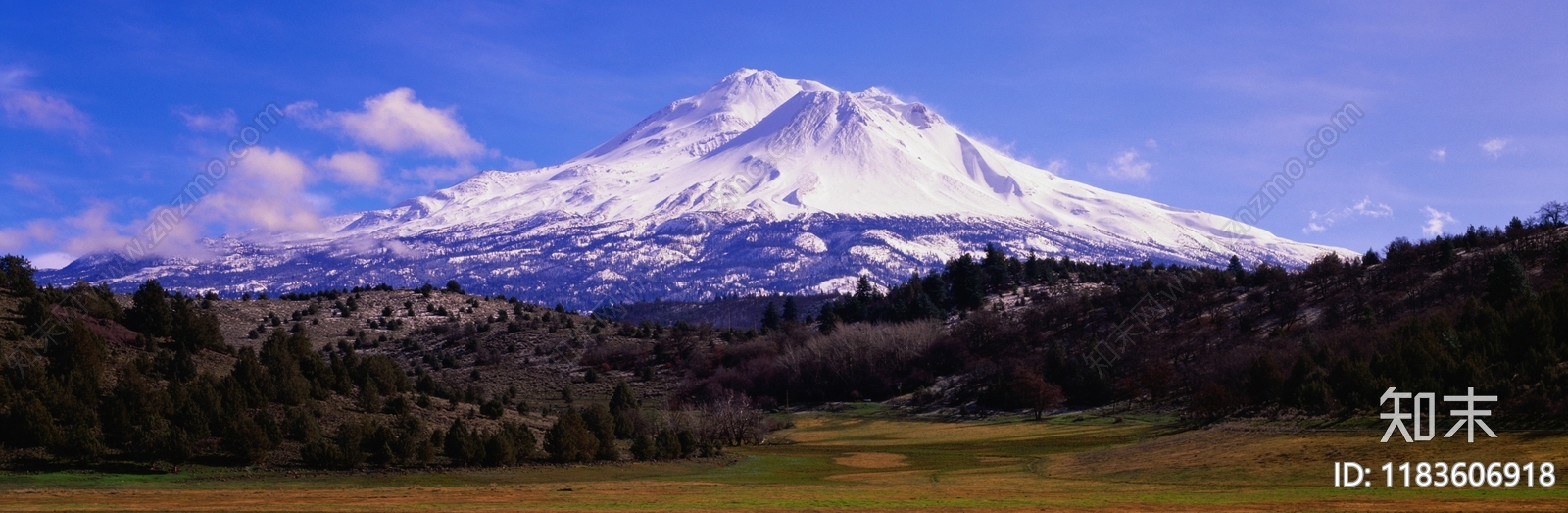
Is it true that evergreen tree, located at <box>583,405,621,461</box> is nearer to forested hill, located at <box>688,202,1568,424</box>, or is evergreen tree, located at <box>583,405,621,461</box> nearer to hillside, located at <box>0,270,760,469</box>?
hillside, located at <box>0,270,760,469</box>

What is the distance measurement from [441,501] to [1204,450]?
31.1 metres

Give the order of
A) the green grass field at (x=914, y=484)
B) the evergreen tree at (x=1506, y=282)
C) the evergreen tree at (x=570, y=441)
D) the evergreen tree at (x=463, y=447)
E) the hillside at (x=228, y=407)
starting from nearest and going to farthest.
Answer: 1. the green grass field at (x=914, y=484)
2. the hillside at (x=228, y=407)
3. the evergreen tree at (x=463, y=447)
4. the evergreen tree at (x=570, y=441)
5. the evergreen tree at (x=1506, y=282)

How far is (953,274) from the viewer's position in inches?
5404

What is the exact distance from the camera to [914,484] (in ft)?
149

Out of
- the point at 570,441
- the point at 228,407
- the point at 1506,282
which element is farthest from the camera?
the point at 1506,282

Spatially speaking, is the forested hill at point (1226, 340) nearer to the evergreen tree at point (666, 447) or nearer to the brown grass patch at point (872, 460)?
the brown grass patch at point (872, 460)

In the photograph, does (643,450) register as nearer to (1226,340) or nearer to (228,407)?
(228,407)

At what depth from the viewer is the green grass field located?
33750 millimetres

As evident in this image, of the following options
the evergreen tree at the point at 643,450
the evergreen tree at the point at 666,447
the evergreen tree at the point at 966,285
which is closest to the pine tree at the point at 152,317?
the evergreen tree at the point at 643,450

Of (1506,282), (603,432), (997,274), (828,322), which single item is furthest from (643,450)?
(997,274)

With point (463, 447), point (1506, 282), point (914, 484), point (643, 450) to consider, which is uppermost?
point (1506, 282)

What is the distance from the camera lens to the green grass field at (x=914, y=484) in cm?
3375

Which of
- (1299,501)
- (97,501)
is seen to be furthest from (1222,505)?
(97,501)

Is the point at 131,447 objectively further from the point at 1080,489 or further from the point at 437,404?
the point at 1080,489
